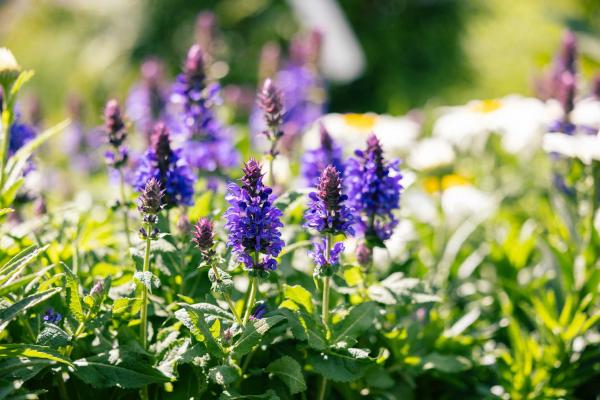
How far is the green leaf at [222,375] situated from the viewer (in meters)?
1.64

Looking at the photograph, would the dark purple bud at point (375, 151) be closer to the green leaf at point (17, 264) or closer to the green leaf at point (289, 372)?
the green leaf at point (289, 372)

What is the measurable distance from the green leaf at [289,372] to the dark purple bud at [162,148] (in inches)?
24.7

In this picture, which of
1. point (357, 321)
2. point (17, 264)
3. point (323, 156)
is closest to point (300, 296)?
point (357, 321)

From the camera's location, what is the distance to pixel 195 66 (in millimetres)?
2375

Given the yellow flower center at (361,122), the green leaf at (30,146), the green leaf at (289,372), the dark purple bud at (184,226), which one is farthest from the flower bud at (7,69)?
the yellow flower center at (361,122)

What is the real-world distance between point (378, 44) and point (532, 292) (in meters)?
6.58

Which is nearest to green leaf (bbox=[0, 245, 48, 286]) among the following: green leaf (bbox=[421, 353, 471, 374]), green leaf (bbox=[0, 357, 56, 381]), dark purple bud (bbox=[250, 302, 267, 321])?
green leaf (bbox=[0, 357, 56, 381])

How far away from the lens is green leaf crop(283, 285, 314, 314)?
1812mm

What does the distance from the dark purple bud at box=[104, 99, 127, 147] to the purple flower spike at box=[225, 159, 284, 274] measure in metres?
0.61

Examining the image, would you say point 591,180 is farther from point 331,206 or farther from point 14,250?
point 14,250

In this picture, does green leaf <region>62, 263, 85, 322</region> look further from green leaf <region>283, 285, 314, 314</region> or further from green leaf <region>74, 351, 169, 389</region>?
green leaf <region>283, 285, 314, 314</region>

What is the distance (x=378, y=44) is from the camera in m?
8.88

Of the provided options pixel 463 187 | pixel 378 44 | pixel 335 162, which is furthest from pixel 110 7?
pixel 335 162

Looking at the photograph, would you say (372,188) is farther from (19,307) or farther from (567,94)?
(567,94)
